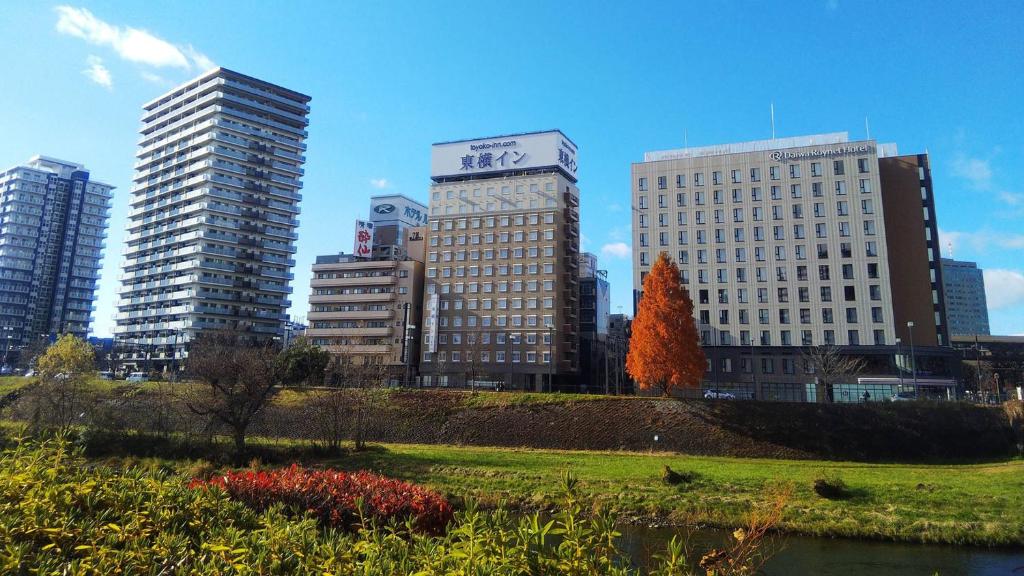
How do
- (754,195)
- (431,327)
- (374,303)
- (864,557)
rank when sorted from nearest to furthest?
1. (864,557)
2. (754,195)
3. (431,327)
4. (374,303)

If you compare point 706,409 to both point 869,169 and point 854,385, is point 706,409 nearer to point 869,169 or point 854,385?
point 854,385

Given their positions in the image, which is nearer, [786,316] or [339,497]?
[339,497]

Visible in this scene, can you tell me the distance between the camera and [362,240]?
98.9 metres

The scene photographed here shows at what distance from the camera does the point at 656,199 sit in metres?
83.6

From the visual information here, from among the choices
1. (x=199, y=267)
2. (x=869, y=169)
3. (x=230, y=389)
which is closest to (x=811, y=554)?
(x=230, y=389)

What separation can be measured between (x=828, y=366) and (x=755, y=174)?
28976 millimetres

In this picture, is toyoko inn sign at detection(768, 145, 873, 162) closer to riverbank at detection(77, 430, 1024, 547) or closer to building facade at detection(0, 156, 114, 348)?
riverbank at detection(77, 430, 1024, 547)

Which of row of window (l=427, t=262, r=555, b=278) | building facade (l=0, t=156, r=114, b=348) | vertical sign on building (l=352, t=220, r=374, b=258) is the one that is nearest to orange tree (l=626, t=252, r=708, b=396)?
row of window (l=427, t=262, r=555, b=278)

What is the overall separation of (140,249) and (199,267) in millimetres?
22800

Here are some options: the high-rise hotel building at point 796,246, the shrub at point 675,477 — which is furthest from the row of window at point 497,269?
the shrub at point 675,477

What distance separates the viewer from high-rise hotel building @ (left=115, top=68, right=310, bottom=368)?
4476 inches

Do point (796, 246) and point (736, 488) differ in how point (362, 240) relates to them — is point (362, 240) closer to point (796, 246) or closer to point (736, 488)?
point (796, 246)

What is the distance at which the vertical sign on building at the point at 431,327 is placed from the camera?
3497 inches

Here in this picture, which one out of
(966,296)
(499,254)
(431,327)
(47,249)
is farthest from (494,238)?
(966,296)
